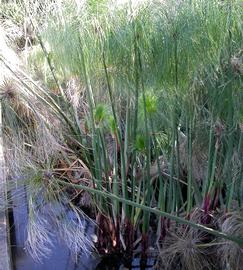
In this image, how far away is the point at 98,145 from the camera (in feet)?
10.4

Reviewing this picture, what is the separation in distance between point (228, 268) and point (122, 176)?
0.77 meters

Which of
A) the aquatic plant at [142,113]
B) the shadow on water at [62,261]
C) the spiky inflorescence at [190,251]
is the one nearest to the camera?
the aquatic plant at [142,113]

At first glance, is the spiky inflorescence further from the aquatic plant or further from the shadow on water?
A: the shadow on water

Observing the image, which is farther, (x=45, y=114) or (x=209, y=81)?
(x=45, y=114)

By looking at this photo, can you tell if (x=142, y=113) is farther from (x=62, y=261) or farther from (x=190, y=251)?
(x=62, y=261)

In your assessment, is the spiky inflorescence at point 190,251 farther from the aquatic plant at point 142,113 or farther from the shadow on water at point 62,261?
the shadow on water at point 62,261

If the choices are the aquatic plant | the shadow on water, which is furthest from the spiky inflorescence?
the shadow on water

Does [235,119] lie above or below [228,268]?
above

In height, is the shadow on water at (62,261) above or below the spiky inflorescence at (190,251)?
below

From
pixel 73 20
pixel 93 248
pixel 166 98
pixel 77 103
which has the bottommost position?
pixel 93 248

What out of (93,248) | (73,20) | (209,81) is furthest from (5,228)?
(209,81)

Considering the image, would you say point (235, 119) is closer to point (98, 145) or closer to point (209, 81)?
point (209, 81)

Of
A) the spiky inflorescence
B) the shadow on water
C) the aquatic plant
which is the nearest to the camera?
the aquatic plant

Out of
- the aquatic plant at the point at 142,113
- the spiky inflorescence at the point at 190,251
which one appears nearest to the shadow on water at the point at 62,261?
the aquatic plant at the point at 142,113
